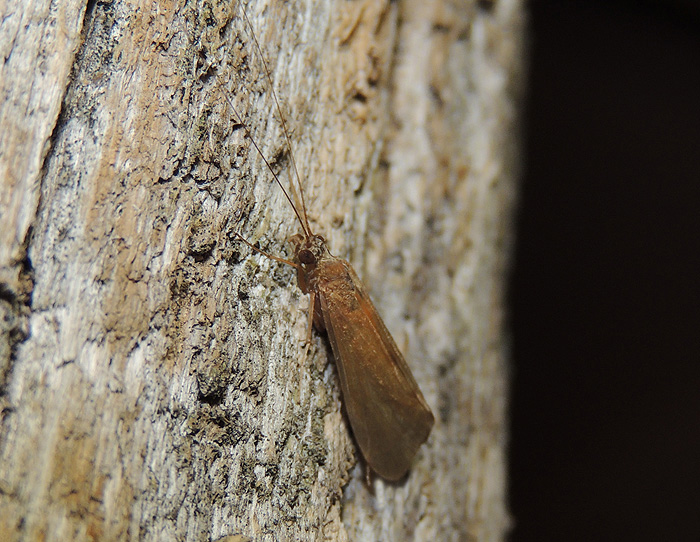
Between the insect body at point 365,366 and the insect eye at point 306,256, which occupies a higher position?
the insect eye at point 306,256

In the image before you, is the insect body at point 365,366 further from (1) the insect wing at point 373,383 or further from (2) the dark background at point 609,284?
(2) the dark background at point 609,284

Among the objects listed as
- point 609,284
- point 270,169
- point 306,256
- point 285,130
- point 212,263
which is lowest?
point 212,263

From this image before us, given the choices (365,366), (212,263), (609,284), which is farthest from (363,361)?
(609,284)

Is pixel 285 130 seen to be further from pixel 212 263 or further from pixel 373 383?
pixel 373 383

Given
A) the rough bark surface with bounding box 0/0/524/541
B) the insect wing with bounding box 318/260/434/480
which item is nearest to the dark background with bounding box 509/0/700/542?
the rough bark surface with bounding box 0/0/524/541

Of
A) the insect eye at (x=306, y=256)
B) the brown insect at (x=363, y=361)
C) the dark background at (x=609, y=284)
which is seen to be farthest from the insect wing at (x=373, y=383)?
the dark background at (x=609, y=284)

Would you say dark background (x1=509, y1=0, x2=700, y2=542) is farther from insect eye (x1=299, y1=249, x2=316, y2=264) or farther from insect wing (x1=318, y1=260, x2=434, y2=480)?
insect eye (x1=299, y1=249, x2=316, y2=264)

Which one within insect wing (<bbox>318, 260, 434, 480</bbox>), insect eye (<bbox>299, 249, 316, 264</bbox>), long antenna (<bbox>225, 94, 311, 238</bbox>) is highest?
long antenna (<bbox>225, 94, 311, 238</bbox>)
